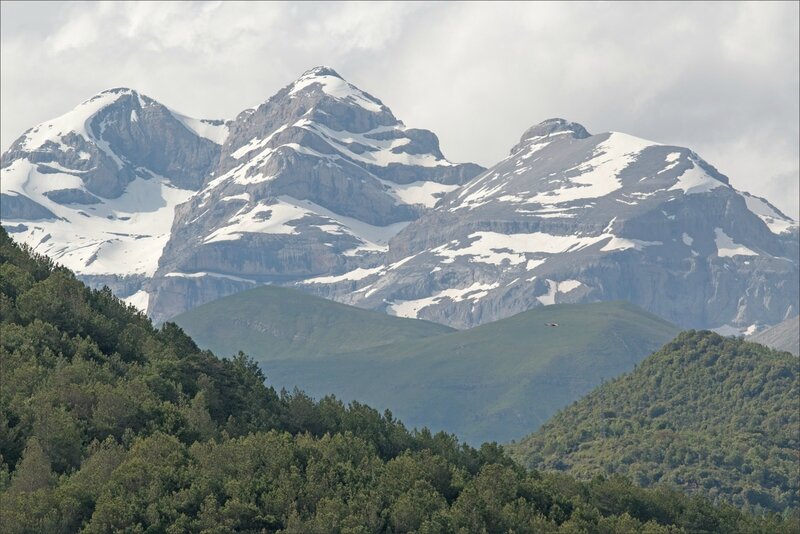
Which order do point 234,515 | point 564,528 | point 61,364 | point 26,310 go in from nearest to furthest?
point 234,515 < point 564,528 < point 61,364 < point 26,310

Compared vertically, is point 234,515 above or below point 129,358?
below

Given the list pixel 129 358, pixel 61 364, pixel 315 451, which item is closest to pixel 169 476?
pixel 315 451

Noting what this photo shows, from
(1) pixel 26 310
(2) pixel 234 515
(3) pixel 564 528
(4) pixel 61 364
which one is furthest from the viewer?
(1) pixel 26 310

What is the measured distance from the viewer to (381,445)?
190m

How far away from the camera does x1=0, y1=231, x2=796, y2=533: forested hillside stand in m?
151

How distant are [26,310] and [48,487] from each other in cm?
4852

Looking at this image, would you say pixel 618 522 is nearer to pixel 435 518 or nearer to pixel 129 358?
pixel 435 518

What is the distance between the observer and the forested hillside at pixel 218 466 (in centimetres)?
15088

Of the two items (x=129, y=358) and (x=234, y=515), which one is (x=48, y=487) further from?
(x=129, y=358)

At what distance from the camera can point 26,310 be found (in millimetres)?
197625

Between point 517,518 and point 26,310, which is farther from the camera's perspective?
point 26,310

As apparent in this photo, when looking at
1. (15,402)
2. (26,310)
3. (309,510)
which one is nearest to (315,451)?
(309,510)

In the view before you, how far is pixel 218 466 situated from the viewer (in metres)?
161

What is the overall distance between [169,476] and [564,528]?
3239 cm
